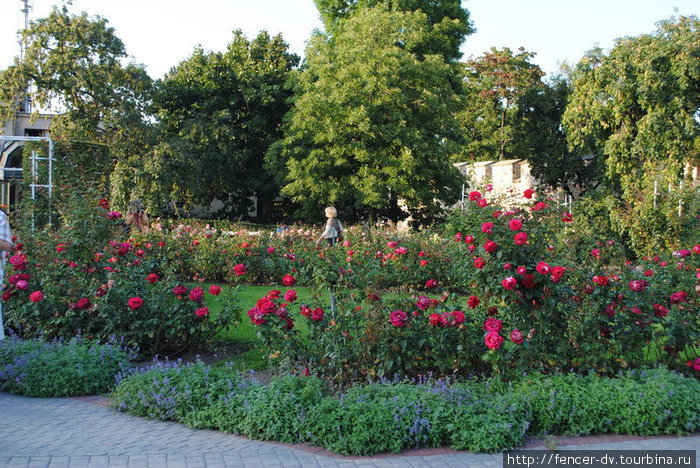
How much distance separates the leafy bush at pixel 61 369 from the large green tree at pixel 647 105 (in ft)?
58.1

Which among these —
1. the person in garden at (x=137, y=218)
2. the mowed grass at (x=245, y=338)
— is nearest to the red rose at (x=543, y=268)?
the mowed grass at (x=245, y=338)

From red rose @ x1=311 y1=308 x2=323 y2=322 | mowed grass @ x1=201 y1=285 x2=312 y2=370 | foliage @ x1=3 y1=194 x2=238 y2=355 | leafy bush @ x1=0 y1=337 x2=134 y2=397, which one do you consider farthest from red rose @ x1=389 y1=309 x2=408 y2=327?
leafy bush @ x1=0 y1=337 x2=134 y2=397

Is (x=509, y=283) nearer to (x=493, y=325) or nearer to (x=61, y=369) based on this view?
(x=493, y=325)

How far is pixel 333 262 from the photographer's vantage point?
6617 mm

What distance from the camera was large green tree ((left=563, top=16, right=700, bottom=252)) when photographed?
74.1 feet

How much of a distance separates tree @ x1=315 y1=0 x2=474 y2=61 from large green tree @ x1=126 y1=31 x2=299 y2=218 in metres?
2.83

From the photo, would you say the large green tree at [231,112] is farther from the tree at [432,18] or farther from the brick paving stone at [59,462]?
the brick paving stone at [59,462]

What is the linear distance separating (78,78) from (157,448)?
25.3 meters

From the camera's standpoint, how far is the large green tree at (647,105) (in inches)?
890

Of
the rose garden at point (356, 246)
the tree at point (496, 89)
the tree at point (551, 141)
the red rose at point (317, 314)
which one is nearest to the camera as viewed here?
the rose garden at point (356, 246)

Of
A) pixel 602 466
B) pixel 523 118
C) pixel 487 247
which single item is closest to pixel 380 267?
pixel 487 247

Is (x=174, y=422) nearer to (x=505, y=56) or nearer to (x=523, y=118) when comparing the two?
(x=523, y=118)

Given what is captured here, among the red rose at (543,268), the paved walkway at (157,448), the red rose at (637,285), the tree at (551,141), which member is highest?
the tree at (551,141)

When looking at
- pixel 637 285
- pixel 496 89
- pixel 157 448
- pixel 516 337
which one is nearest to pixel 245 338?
pixel 157 448
